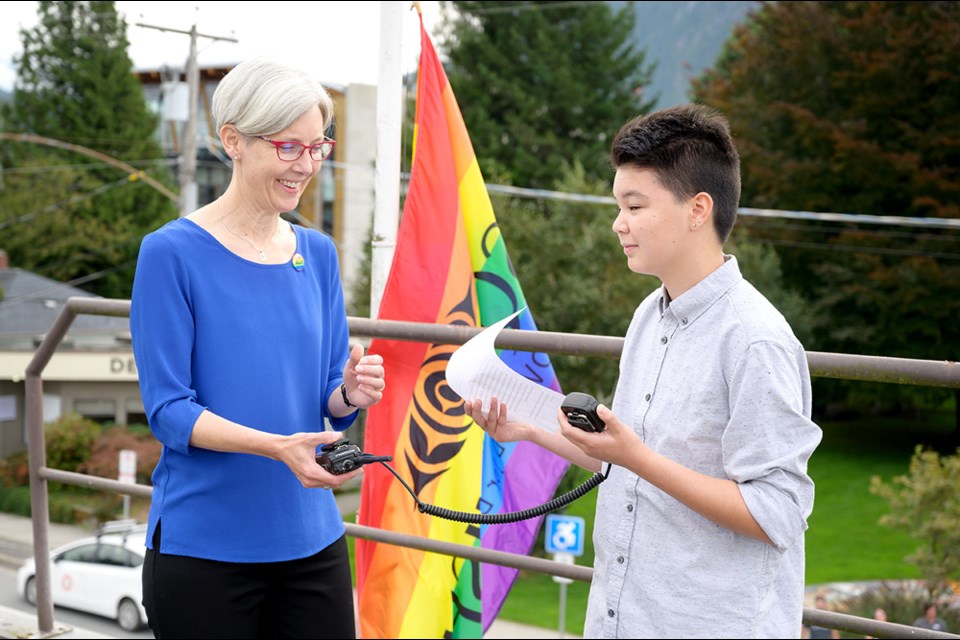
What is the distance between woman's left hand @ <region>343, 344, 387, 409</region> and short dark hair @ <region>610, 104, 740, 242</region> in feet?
2.15

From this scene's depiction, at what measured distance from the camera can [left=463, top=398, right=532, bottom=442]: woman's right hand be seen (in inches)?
74.3

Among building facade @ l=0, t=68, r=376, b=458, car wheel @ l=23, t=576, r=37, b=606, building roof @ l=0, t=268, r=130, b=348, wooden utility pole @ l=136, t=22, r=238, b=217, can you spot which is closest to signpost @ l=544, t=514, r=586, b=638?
wooden utility pole @ l=136, t=22, r=238, b=217

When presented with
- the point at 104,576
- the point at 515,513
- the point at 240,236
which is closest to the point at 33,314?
the point at 104,576

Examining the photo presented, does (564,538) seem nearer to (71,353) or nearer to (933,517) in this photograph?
(933,517)

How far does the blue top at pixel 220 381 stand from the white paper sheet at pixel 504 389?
1.08 feet

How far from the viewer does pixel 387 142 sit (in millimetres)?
4004

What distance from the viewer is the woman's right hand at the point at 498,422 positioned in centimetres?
189

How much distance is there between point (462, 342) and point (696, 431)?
112 cm

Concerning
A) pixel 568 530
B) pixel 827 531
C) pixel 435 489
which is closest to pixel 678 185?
pixel 435 489

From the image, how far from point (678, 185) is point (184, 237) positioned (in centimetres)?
91

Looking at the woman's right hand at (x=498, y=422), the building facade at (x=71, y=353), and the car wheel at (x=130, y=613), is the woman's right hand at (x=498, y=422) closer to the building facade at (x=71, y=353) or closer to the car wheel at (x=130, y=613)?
the car wheel at (x=130, y=613)

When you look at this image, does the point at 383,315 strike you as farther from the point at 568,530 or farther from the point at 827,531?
the point at 827,531

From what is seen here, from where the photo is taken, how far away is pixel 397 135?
4008 mm

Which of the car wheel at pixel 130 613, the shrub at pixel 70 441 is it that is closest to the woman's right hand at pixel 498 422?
the car wheel at pixel 130 613
